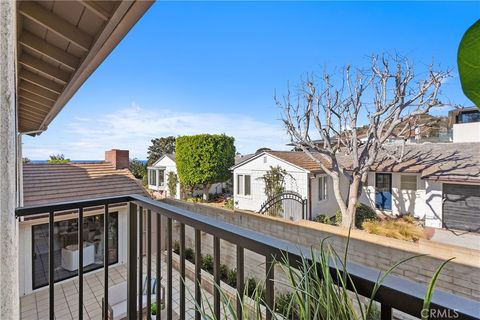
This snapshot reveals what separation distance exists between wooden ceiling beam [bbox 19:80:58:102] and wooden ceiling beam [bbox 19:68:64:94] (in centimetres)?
11

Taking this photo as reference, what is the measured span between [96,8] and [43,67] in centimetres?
122

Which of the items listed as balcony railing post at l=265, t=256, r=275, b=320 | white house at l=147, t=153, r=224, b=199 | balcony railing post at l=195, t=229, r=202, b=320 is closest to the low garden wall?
balcony railing post at l=195, t=229, r=202, b=320

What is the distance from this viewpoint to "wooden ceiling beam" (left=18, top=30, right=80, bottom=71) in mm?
1650

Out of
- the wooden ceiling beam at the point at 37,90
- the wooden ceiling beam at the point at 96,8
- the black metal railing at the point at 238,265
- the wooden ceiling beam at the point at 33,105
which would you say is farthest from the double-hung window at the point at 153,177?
the wooden ceiling beam at the point at 96,8

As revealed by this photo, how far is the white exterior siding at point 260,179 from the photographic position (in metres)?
9.70

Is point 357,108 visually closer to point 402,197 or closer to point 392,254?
point 402,197

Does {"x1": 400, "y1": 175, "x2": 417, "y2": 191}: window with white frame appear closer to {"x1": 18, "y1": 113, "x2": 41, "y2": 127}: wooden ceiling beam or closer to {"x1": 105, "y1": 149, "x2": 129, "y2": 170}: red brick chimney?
{"x1": 105, "y1": 149, "x2": 129, "y2": 170}: red brick chimney

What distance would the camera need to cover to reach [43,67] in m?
2.00

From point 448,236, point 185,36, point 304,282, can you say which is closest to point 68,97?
point 304,282

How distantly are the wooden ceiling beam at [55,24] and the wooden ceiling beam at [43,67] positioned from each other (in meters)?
0.68

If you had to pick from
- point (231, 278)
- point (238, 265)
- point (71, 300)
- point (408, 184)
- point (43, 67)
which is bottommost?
point (71, 300)

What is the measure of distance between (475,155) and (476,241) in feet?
11.5

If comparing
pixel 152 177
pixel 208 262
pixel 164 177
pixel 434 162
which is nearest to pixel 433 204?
pixel 434 162

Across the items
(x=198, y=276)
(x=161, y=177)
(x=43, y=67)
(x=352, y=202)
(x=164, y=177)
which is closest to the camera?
(x=198, y=276)
